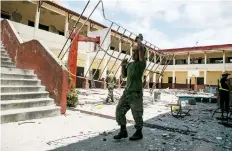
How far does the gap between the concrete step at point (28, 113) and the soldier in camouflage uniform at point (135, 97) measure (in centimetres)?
250

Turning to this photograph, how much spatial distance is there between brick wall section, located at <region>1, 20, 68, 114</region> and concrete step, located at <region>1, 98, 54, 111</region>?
1.11 feet

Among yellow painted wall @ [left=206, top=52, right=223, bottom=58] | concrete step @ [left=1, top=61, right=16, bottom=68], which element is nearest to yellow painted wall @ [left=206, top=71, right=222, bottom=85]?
yellow painted wall @ [left=206, top=52, right=223, bottom=58]

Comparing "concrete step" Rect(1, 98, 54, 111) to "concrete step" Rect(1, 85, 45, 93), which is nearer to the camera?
"concrete step" Rect(1, 98, 54, 111)

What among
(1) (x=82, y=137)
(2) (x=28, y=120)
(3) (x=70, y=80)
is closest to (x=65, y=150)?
(1) (x=82, y=137)

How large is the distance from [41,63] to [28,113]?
2364 millimetres

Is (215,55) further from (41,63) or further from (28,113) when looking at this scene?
(28,113)

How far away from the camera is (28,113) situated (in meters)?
5.38

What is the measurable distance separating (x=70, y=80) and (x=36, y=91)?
1.74 m

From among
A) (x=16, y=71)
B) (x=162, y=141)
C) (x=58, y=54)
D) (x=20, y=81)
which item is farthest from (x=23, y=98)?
(x=58, y=54)

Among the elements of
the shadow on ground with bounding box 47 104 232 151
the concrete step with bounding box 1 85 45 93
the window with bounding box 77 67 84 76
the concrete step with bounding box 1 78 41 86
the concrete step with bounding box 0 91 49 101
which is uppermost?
the window with bounding box 77 67 84 76

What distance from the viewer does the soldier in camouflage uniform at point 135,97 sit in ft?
13.6

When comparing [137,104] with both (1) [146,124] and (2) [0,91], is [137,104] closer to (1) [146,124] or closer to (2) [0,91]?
(1) [146,124]

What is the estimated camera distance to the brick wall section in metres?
6.45

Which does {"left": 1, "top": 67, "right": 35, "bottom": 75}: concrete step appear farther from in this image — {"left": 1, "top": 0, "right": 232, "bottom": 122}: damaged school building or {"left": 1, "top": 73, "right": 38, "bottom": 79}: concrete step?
{"left": 1, "top": 73, "right": 38, "bottom": 79}: concrete step
